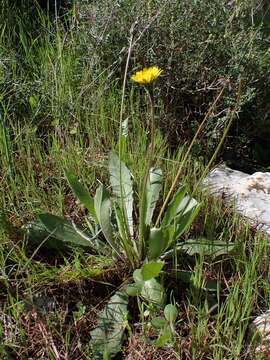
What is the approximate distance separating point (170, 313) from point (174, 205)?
0.38 metres

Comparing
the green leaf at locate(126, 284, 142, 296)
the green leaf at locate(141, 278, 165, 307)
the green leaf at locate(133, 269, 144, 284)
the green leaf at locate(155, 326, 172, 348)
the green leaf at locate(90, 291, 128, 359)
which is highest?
the green leaf at locate(133, 269, 144, 284)

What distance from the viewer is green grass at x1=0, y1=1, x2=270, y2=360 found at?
182 centimetres

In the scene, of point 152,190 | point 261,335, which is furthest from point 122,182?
point 261,335

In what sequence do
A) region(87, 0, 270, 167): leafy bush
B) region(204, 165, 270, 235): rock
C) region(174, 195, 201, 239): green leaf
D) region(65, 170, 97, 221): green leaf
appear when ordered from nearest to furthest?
region(174, 195, 201, 239): green leaf < region(65, 170, 97, 221): green leaf < region(204, 165, 270, 235): rock < region(87, 0, 270, 167): leafy bush

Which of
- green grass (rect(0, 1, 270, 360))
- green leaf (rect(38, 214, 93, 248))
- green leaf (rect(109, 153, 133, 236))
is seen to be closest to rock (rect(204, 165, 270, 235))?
green grass (rect(0, 1, 270, 360))

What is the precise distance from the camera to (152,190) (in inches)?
86.4

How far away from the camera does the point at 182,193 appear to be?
79.0 inches

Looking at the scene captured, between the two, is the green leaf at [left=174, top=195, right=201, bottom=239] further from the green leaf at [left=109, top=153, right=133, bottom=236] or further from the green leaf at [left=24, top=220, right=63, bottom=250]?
the green leaf at [left=24, top=220, right=63, bottom=250]

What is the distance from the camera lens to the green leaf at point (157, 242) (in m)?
1.93

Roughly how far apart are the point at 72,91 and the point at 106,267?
109 cm

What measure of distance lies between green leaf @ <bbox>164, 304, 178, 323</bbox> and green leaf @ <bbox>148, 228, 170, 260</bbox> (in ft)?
0.71

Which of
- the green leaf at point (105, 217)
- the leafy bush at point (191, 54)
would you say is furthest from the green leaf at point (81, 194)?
the leafy bush at point (191, 54)

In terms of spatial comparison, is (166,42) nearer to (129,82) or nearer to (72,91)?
(129,82)

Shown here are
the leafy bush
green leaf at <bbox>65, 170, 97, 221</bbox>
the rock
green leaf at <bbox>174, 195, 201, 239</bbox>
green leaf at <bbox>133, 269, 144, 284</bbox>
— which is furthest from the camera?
the leafy bush
